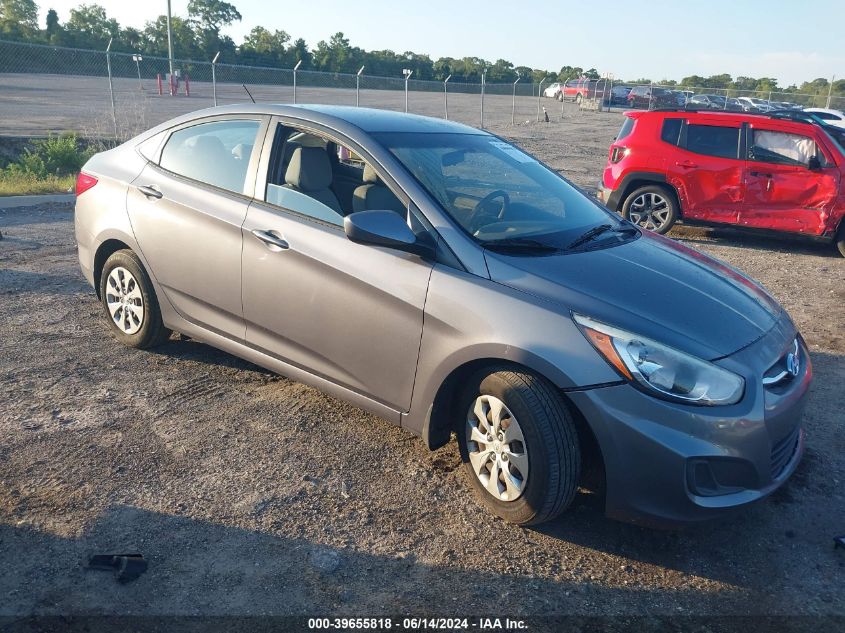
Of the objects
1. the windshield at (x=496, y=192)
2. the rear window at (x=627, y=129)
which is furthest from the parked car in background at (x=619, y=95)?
the windshield at (x=496, y=192)

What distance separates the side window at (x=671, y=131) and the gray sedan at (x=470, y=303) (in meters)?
5.60

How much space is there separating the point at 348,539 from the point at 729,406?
1.68 meters

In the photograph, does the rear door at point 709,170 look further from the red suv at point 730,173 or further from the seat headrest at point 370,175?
the seat headrest at point 370,175

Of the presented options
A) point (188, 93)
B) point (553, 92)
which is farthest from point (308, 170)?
point (553, 92)

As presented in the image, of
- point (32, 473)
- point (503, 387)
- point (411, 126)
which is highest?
point (411, 126)

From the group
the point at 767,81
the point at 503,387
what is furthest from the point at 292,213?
the point at 767,81

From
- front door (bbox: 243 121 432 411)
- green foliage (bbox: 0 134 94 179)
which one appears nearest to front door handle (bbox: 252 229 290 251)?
front door (bbox: 243 121 432 411)

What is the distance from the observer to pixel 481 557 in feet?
9.95

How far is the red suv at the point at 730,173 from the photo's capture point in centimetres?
871

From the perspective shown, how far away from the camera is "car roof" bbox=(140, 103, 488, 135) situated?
4027mm

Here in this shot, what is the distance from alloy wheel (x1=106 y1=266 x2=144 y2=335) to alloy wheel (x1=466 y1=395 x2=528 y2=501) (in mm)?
2629

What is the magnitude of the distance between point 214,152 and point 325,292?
56.7 inches

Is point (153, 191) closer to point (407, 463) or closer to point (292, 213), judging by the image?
point (292, 213)

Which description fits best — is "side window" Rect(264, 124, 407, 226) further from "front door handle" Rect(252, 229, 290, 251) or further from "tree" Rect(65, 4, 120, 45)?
"tree" Rect(65, 4, 120, 45)
